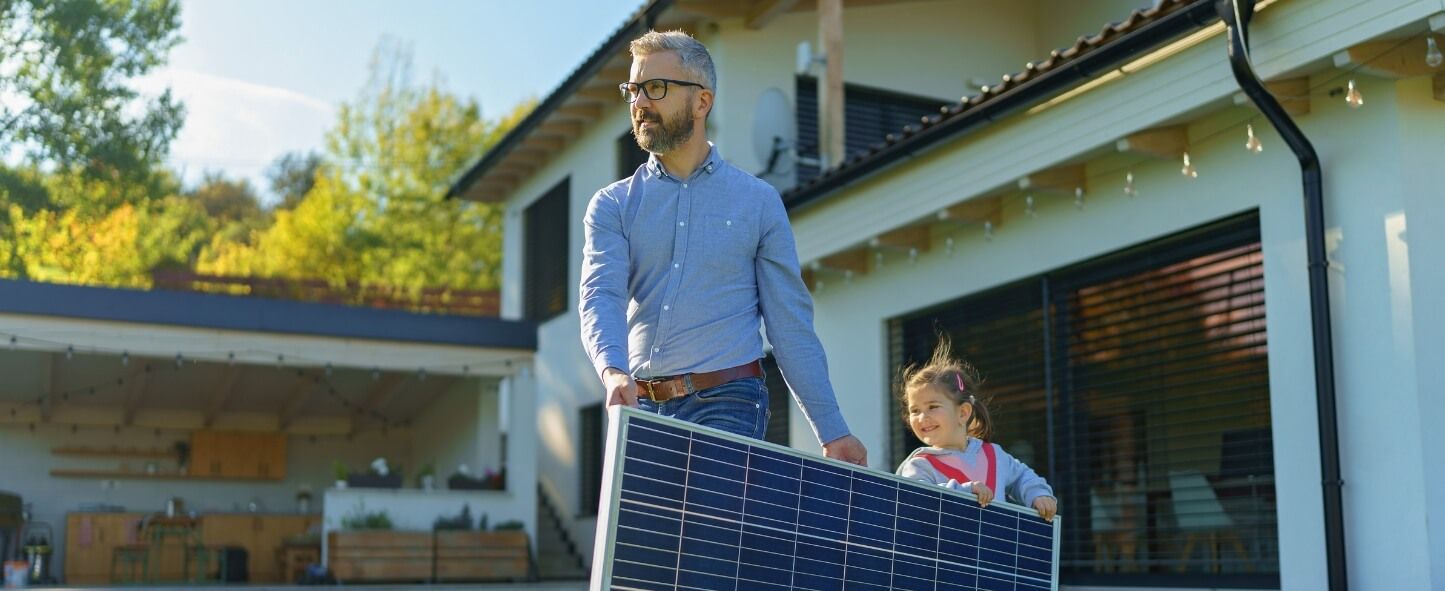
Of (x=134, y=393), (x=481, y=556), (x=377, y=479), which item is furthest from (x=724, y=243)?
(x=134, y=393)

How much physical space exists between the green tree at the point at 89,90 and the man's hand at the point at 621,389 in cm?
2027

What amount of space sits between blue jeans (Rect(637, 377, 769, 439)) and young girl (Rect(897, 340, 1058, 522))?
895 mm

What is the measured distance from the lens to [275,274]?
29141mm

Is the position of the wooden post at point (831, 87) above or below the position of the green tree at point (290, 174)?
below

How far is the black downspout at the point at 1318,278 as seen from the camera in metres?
7.03

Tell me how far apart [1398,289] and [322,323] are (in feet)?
39.4

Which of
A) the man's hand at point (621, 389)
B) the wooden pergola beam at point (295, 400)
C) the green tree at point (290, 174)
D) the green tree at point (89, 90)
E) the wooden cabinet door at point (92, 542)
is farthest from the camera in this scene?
the green tree at point (290, 174)

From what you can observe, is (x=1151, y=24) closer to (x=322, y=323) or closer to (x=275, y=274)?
(x=322, y=323)

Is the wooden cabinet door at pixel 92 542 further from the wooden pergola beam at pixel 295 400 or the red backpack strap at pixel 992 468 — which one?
the red backpack strap at pixel 992 468

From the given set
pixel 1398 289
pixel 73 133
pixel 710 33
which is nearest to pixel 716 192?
pixel 1398 289

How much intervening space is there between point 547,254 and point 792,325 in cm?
1547

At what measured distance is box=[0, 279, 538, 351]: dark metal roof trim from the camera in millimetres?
14648

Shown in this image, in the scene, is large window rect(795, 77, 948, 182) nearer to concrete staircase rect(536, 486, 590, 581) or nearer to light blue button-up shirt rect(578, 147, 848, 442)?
concrete staircase rect(536, 486, 590, 581)

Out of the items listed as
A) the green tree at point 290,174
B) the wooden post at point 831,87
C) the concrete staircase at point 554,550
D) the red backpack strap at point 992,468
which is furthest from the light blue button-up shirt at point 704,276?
the green tree at point 290,174
